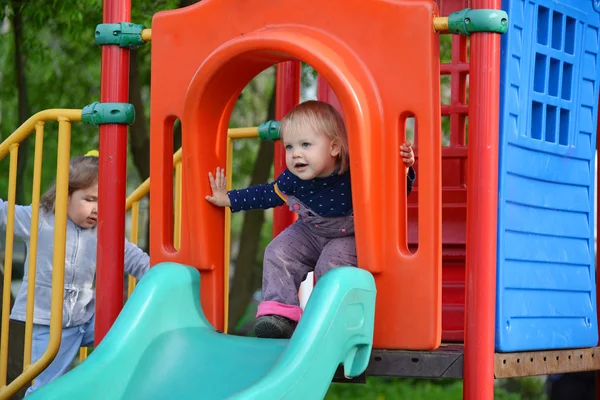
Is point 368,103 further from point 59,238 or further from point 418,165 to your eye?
point 59,238

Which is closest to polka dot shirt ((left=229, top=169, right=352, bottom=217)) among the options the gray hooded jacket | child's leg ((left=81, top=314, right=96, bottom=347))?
the gray hooded jacket

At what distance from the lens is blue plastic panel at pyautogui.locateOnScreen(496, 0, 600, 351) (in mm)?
3451

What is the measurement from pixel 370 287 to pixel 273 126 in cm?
172

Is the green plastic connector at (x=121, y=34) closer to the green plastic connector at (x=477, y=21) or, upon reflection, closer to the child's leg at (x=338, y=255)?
the child's leg at (x=338, y=255)

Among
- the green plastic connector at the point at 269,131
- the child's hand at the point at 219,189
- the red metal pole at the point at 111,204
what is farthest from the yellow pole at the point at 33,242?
the green plastic connector at the point at 269,131

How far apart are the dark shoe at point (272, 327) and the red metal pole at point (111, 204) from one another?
0.65m

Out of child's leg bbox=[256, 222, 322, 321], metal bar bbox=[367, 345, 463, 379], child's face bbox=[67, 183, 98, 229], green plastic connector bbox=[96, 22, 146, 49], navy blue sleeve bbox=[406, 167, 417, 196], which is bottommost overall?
metal bar bbox=[367, 345, 463, 379]

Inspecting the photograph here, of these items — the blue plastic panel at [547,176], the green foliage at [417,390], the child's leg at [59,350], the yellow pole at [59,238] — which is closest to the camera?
the blue plastic panel at [547,176]

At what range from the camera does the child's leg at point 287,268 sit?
3.57m

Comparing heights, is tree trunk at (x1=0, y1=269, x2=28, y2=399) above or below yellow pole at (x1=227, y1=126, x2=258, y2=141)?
below

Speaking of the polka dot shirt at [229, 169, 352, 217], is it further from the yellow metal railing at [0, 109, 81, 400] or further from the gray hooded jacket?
the gray hooded jacket

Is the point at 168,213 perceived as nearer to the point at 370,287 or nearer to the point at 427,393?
the point at 370,287

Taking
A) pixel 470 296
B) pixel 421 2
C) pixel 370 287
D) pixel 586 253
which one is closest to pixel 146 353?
pixel 370 287

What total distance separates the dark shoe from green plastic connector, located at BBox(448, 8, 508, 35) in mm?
1188
